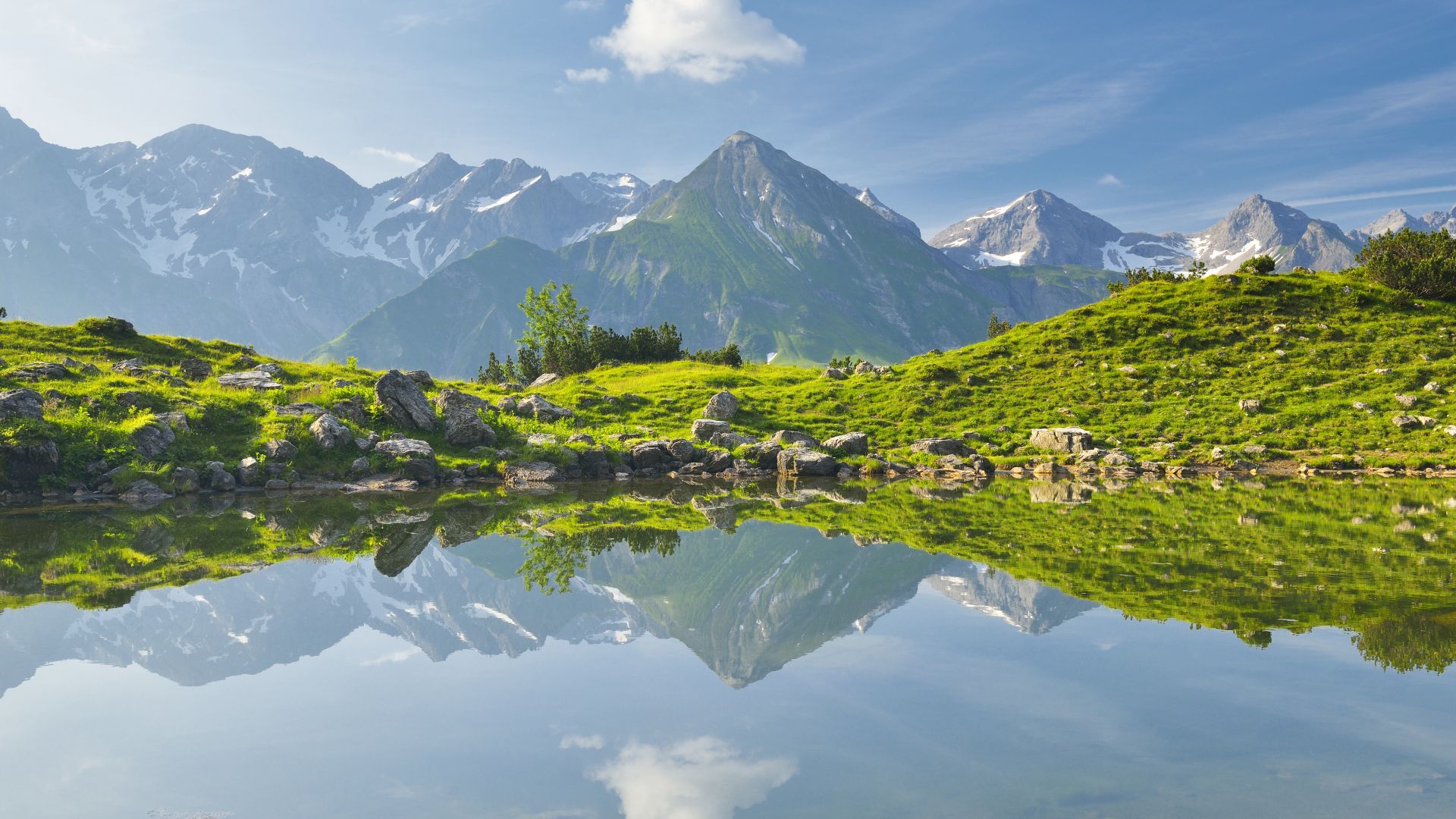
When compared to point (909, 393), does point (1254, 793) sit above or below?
below

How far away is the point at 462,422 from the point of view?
45.1m

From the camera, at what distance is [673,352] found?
3423 inches

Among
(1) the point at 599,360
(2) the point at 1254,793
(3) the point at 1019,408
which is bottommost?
(2) the point at 1254,793

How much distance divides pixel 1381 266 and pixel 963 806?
83.8 meters

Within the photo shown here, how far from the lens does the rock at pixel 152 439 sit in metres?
35.9

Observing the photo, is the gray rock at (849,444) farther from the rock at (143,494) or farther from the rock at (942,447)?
the rock at (143,494)

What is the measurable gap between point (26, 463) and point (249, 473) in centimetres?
824

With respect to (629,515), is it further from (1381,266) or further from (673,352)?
(1381,266)

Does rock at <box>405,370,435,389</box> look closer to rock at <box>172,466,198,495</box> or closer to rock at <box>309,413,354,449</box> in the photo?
rock at <box>309,413,354,449</box>

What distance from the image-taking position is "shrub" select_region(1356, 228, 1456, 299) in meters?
62.8

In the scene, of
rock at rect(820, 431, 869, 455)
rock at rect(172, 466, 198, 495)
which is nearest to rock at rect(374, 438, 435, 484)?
rock at rect(172, 466, 198, 495)

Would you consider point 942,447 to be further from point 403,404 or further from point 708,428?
point 403,404

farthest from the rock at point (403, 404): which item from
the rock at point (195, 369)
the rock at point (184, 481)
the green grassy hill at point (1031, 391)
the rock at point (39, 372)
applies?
the rock at point (39, 372)

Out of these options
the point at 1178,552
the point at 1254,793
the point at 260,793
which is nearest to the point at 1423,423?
the point at 1178,552
